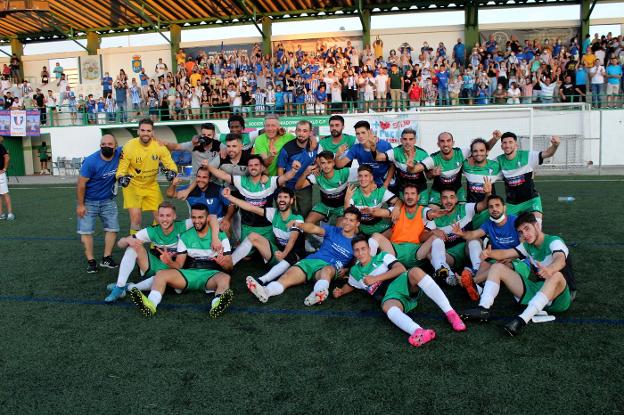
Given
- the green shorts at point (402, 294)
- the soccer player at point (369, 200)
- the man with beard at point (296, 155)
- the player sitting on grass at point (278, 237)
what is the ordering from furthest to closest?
the man with beard at point (296, 155), the soccer player at point (369, 200), the player sitting on grass at point (278, 237), the green shorts at point (402, 294)

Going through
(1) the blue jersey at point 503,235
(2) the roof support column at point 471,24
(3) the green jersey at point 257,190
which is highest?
(2) the roof support column at point 471,24

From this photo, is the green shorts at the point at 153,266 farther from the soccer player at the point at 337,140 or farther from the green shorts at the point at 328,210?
the soccer player at the point at 337,140

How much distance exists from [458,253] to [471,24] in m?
21.3

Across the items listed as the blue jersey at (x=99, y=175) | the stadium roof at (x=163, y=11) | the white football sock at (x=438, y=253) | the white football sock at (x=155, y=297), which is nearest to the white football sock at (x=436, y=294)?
the white football sock at (x=438, y=253)

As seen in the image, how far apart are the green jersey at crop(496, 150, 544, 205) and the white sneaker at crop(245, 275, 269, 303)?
12.6ft

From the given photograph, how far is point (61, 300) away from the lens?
5957mm

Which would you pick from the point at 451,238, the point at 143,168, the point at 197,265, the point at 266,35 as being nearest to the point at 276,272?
the point at 197,265

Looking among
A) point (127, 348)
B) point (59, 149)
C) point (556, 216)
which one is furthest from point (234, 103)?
point (127, 348)

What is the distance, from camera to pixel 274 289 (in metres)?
5.77

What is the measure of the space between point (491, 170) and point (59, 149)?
2426 centimetres

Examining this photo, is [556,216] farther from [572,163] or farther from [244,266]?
[572,163]

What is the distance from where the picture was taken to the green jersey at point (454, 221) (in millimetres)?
6629

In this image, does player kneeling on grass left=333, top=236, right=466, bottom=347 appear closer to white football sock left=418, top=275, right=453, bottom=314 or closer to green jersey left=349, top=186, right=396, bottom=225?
white football sock left=418, top=275, right=453, bottom=314

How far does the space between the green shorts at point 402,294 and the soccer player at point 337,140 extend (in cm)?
262
